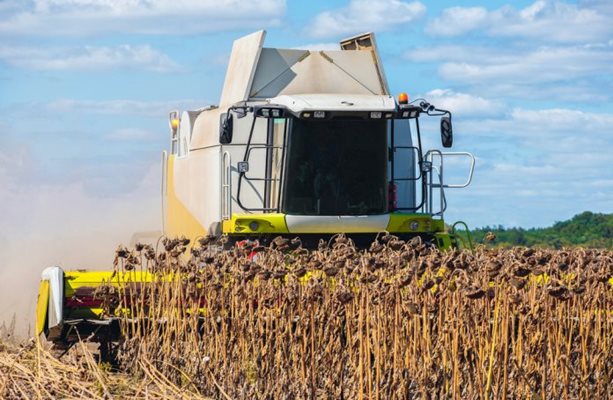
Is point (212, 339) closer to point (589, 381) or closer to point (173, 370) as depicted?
point (173, 370)

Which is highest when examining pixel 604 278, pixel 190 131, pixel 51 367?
pixel 190 131

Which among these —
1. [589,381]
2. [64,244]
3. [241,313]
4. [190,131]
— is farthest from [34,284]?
[589,381]

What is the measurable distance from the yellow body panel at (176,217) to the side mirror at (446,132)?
254cm

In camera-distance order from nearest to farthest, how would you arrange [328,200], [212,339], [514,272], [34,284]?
1. [514,272]
2. [212,339]
3. [328,200]
4. [34,284]

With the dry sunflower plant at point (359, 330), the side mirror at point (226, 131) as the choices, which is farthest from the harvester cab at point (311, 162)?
the dry sunflower plant at point (359, 330)

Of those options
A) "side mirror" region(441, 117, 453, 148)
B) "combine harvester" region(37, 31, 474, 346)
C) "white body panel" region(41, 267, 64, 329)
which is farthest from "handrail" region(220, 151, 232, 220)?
→ "white body panel" region(41, 267, 64, 329)

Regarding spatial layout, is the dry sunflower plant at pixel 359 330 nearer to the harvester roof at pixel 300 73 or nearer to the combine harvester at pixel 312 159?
the combine harvester at pixel 312 159

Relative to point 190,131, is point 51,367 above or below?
below

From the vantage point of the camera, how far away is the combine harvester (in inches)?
435

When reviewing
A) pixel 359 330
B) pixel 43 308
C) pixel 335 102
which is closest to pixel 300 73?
pixel 335 102

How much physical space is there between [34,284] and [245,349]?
9.43 metres

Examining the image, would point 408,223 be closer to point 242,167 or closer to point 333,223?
point 333,223

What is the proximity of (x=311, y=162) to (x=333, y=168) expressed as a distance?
22cm

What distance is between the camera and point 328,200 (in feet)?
36.7
